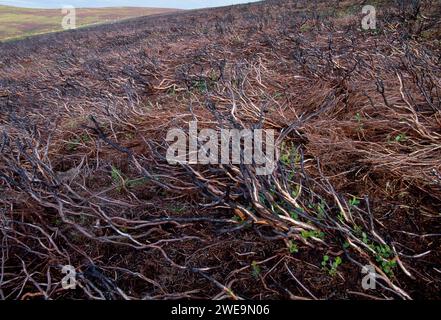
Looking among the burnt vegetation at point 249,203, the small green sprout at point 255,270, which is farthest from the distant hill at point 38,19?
the small green sprout at point 255,270

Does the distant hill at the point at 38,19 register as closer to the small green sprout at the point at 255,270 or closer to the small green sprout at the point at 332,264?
the small green sprout at the point at 255,270

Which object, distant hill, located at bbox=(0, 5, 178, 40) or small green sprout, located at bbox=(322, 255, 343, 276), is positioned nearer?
small green sprout, located at bbox=(322, 255, 343, 276)

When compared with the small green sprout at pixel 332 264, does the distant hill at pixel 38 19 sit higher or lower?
higher

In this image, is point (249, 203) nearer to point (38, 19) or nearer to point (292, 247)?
point (292, 247)

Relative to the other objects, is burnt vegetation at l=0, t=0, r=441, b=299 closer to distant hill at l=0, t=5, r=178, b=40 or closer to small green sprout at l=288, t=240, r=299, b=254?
small green sprout at l=288, t=240, r=299, b=254

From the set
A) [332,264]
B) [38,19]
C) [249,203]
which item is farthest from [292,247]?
[38,19]

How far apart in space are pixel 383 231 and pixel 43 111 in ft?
13.2

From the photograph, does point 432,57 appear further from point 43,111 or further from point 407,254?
point 43,111

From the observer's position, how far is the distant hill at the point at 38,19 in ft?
102

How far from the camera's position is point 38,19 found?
3819 cm

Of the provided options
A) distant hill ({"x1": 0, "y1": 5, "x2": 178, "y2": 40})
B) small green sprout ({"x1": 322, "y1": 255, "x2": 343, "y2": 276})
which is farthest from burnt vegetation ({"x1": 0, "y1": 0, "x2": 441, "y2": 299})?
distant hill ({"x1": 0, "y1": 5, "x2": 178, "y2": 40})

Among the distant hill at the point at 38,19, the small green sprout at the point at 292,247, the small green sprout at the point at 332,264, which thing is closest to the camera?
the small green sprout at the point at 332,264

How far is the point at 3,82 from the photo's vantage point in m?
6.88

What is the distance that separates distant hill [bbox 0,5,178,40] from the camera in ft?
102
